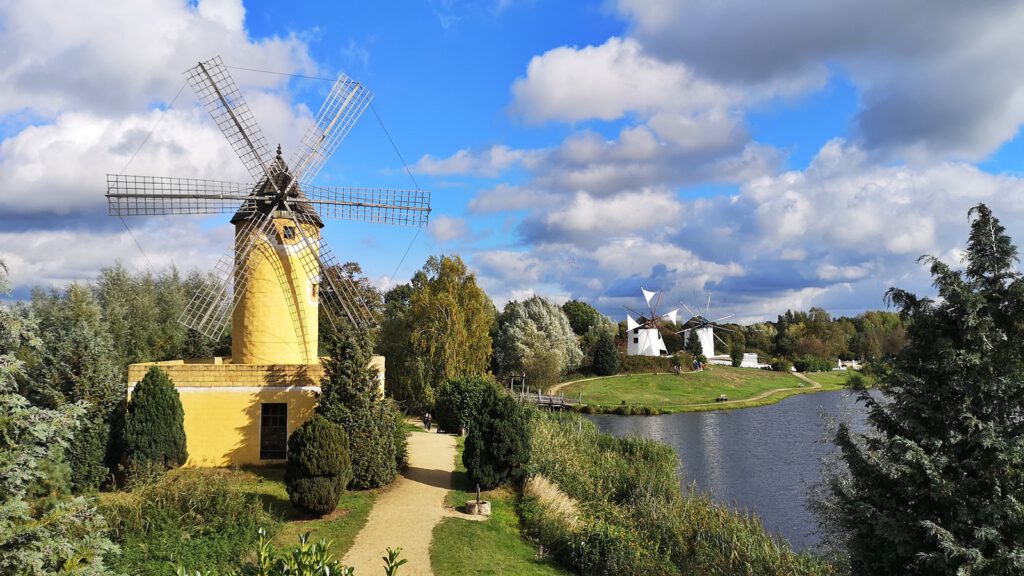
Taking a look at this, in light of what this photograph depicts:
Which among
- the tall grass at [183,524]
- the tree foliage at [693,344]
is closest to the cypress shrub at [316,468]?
the tall grass at [183,524]

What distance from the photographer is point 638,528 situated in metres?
15.1

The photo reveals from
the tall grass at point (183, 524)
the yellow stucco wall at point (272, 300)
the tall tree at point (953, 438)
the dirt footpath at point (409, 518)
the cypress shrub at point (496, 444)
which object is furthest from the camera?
the yellow stucco wall at point (272, 300)

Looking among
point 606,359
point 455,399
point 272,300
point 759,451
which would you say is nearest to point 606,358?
point 606,359

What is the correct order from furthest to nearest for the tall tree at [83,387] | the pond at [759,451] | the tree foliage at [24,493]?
1. the pond at [759,451]
2. the tall tree at [83,387]
3. the tree foliage at [24,493]

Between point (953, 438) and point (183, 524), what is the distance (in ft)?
43.9

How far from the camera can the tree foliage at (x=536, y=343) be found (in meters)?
51.0

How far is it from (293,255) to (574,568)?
1221cm

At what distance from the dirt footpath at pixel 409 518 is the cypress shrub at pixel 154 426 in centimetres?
552

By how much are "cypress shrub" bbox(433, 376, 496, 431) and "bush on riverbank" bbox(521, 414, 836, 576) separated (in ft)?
23.2

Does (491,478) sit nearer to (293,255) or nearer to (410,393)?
(293,255)

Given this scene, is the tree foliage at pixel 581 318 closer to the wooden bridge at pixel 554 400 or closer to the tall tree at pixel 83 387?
the wooden bridge at pixel 554 400

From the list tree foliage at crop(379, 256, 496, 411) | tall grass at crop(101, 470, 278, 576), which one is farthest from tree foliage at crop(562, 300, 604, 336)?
tall grass at crop(101, 470, 278, 576)

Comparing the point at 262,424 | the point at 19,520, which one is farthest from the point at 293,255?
the point at 19,520

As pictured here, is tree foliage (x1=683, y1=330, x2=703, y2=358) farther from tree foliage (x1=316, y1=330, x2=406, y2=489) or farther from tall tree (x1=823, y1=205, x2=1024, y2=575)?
tall tree (x1=823, y1=205, x2=1024, y2=575)
